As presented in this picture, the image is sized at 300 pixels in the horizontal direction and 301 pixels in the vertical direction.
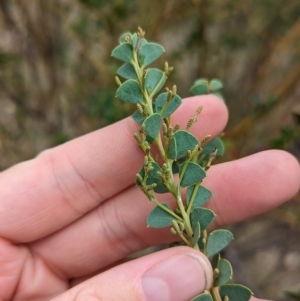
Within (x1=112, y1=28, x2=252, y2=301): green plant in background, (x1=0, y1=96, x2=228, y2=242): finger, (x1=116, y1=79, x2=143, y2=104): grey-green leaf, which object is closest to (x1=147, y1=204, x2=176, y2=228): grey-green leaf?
(x1=112, y1=28, x2=252, y2=301): green plant in background

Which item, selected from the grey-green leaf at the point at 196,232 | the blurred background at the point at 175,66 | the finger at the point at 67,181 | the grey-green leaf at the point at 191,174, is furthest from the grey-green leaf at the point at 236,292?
the blurred background at the point at 175,66

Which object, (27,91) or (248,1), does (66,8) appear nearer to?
(27,91)

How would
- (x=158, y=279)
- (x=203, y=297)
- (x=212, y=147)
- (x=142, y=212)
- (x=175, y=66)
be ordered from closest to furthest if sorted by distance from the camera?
1. (x=203, y=297)
2. (x=158, y=279)
3. (x=212, y=147)
4. (x=142, y=212)
5. (x=175, y=66)

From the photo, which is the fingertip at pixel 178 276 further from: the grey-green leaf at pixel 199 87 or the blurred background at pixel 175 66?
the blurred background at pixel 175 66

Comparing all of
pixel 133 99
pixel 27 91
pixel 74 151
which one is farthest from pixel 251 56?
pixel 133 99

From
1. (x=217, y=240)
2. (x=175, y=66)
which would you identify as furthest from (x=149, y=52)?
(x=175, y=66)

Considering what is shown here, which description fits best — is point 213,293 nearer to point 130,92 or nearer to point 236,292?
point 236,292
